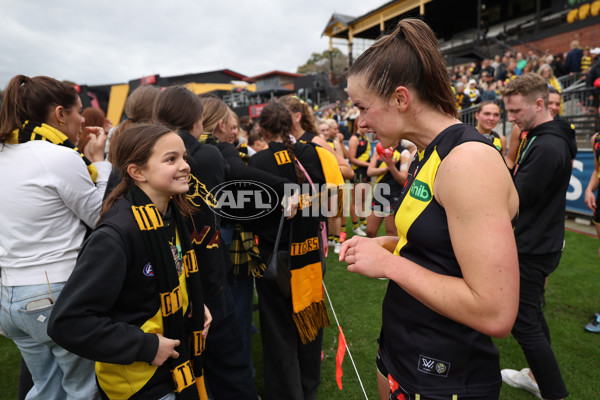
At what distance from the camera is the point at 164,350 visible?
54.1 inches

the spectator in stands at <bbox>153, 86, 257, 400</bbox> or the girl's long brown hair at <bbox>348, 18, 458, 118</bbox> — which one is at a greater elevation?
the girl's long brown hair at <bbox>348, 18, 458, 118</bbox>

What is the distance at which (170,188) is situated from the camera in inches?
62.1

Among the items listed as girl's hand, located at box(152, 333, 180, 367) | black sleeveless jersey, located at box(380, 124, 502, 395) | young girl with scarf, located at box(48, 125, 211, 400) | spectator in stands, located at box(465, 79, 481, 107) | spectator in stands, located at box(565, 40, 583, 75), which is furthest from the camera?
spectator in stands, located at box(465, 79, 481, 107)

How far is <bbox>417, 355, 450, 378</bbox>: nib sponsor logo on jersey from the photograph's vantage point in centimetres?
110

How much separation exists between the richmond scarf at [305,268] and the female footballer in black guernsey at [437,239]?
1.12m

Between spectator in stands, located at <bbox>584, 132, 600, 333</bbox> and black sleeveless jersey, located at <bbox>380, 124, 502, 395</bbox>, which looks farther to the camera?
spectator in stands, located at <bbox>584, 132, 600, 333</bbox>

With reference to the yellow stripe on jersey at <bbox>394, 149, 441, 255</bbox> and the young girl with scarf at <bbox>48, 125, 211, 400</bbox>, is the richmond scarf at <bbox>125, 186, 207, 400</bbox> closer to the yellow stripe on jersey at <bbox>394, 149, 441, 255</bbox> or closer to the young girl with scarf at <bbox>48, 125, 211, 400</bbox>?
the young girl with scarf at <bbox>48, 125, 211, 400</bbox>

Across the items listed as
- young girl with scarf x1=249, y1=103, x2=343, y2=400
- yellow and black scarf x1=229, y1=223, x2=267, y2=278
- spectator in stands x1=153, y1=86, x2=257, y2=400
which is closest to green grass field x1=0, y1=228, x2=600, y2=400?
young girl with scarf x1=249, y1=103, x2=343, y2=400

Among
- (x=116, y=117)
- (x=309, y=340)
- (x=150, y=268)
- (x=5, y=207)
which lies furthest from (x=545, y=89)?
(x=116, y=117)

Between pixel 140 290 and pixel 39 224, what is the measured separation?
0.85 meters

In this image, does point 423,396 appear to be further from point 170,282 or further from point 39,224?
point 39,224

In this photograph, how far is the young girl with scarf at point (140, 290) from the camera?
123 cm

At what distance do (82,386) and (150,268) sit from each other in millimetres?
1084

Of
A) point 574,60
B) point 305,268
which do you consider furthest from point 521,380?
point 574,60
